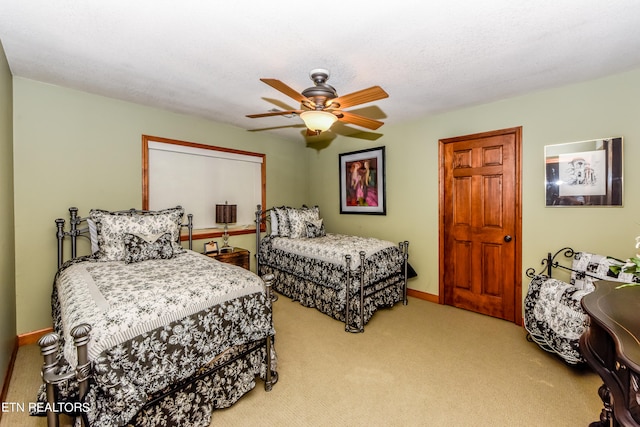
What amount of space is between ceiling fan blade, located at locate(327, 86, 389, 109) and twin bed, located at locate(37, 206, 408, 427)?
144 cm

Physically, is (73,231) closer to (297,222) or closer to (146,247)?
(146,247)

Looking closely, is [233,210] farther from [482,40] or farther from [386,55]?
[482,40]

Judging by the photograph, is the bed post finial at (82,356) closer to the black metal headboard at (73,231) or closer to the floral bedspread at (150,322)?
the floral bedspread at (150,322)

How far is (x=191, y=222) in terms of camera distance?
3.70m

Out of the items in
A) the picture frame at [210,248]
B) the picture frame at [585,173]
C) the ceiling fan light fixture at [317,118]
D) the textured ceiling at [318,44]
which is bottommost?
the picture frame at [210,248]

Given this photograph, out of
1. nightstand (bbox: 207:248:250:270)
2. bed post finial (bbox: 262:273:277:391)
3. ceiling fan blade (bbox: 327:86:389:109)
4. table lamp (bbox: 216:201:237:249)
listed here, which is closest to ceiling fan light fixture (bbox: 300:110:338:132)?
ceiling fan blade (bbox: 327:86:389:109)

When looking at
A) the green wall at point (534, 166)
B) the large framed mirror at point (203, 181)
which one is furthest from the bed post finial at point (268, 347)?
the green wall at point (534, 166)

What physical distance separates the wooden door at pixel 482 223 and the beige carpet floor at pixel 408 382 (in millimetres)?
470

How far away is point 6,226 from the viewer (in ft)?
7.34

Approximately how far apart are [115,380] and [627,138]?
4239 millimetres

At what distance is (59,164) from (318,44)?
9.46ft

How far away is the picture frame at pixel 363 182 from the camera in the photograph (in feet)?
14.3

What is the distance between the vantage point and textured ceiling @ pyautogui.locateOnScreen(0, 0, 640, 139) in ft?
5.49

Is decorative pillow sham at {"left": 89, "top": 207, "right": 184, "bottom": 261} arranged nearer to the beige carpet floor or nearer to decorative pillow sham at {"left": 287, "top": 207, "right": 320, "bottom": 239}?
the beige carpet floor
